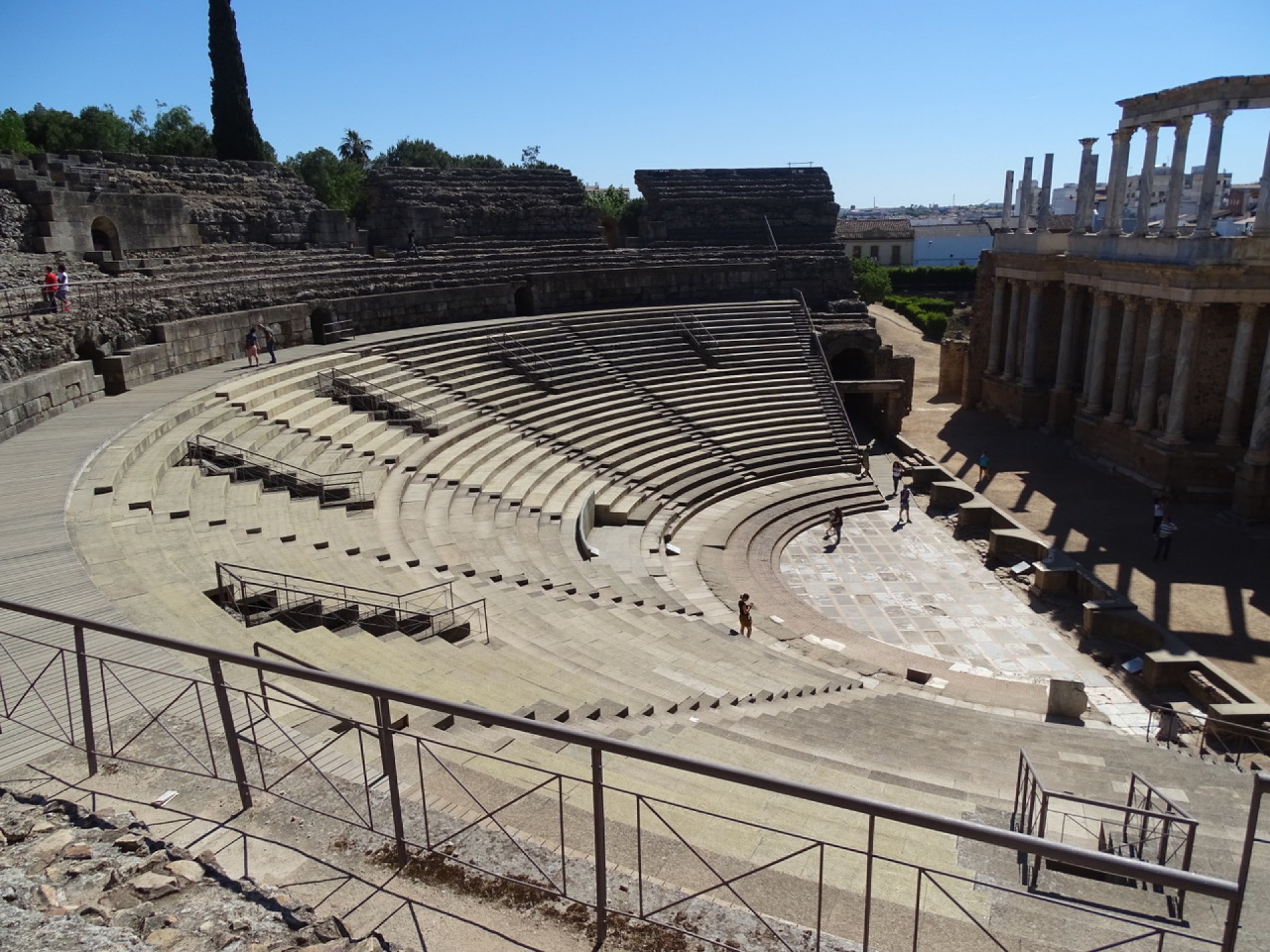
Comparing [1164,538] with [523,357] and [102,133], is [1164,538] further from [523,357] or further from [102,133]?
[102,133]

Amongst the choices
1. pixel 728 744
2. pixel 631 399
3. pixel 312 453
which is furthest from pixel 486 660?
pixel 631 399

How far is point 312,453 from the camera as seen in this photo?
15984mm

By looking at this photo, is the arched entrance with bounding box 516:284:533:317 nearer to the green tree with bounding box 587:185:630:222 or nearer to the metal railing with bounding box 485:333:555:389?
the metal railing with bounding box 485:333:555:389

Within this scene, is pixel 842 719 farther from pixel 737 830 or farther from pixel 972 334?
pixel 972 334

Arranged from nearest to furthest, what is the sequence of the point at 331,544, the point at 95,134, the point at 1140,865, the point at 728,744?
the point at 1140,865, the point at 728,744, the point at 331,544, the point at 95,134

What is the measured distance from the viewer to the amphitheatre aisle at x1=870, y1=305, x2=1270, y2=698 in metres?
14.8

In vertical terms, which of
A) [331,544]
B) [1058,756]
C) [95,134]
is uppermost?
[95,134]

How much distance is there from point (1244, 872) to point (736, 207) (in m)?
34.5

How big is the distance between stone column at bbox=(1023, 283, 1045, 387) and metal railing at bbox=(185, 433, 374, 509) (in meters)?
21.9

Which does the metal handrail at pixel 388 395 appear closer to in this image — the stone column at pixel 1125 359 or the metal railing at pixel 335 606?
the metal railing at pixel 335 606

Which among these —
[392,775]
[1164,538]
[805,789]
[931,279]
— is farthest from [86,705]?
[931,279]

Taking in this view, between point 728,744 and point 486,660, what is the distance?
2.93 metres

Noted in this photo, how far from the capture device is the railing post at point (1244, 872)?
3.04m

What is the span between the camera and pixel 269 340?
20.1m
